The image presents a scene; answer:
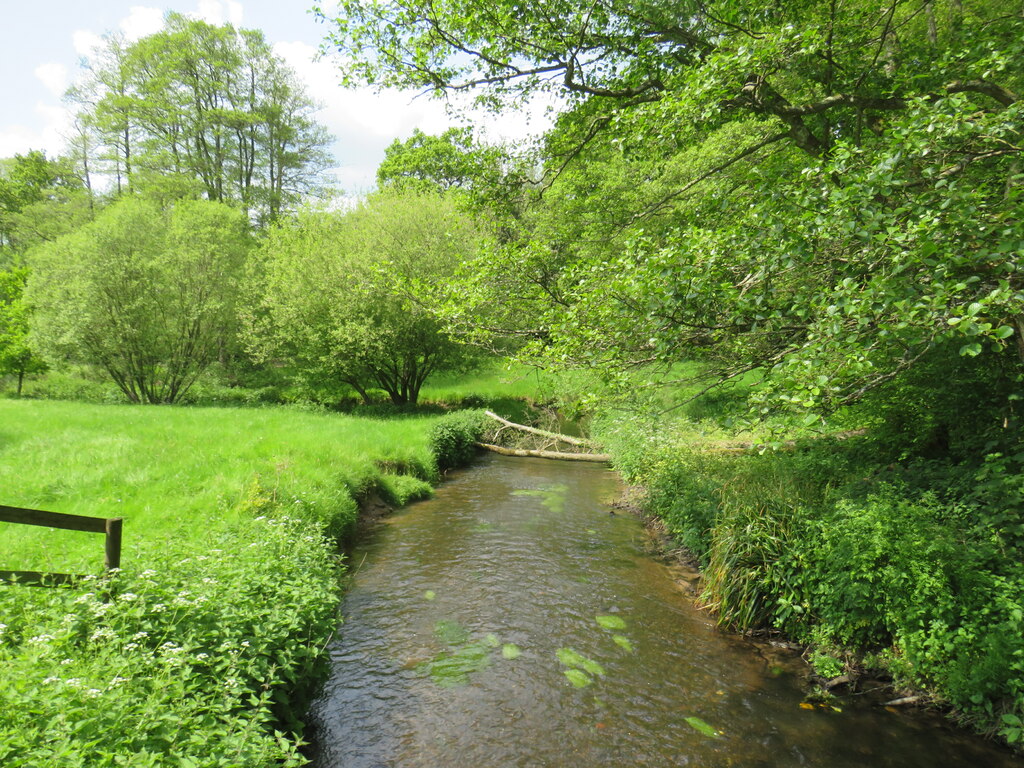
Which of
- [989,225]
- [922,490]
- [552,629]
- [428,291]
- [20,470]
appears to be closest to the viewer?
[989,225]

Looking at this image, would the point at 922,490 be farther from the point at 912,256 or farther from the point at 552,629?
the point at 552,629

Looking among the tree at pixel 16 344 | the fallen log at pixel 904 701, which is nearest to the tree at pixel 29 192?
the tree at pixel 16 344

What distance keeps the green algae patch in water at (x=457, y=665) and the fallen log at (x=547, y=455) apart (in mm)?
10214

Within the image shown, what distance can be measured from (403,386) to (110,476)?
18.3m

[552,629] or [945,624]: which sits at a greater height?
[945,624]

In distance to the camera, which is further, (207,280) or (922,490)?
(207,280)

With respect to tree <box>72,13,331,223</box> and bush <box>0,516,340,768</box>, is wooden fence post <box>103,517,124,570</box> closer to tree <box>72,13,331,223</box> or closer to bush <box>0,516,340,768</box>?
bush <box>0,516,340,768</box>

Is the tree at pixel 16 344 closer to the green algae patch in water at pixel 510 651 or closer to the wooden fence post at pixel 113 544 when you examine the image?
the wooden fence post at pixel 113 544

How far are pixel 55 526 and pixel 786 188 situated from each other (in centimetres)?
825

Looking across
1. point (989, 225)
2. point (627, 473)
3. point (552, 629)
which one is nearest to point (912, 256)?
point (989, 225)

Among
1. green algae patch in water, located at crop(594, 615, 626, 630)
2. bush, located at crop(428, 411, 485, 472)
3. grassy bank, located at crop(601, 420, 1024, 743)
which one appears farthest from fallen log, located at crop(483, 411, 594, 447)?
green algae patch in water, located at crop(594, 615, 626, 630)

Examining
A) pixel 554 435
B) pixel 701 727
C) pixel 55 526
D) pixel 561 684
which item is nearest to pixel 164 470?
pixel 55 526

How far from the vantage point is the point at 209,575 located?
17.4 feet

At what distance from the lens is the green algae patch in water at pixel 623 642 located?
729 centimetres
